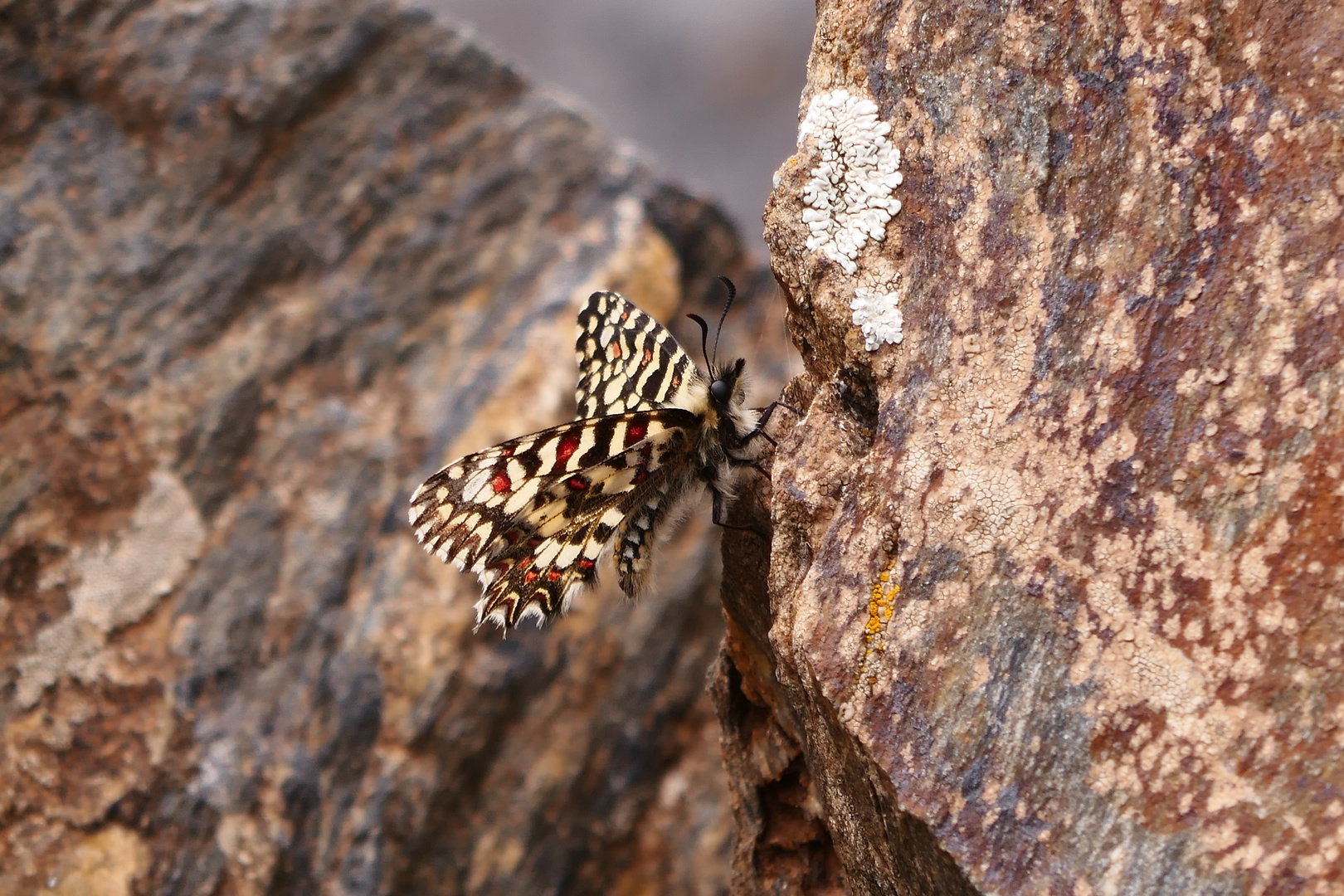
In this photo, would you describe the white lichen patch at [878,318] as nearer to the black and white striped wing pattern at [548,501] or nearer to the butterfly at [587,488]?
the butterfly at [587,488]

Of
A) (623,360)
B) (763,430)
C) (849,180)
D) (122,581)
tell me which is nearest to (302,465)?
(122,581)

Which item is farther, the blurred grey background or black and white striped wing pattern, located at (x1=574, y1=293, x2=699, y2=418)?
the blurred grey background

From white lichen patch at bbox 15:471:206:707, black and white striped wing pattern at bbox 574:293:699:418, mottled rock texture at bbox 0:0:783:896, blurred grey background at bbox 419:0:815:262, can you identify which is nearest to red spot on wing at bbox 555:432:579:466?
black and white striped wing pattern at bbox 574:293:699:418

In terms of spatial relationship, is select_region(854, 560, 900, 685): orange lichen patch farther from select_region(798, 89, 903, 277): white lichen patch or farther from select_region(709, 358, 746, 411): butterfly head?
select_region(709, 358, 746, 411): butterfly head

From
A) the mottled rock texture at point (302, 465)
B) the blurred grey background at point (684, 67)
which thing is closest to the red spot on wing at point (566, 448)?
the mottled rock texture at point (302, 465)

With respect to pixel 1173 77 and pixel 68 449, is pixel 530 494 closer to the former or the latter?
pixel 1173 77
